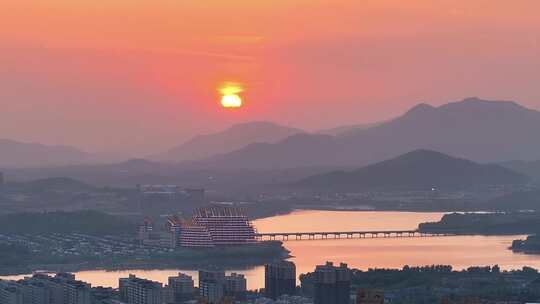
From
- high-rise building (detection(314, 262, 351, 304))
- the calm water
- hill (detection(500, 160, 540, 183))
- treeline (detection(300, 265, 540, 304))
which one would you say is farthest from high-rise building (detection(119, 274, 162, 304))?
hill (detection(500, 160, 540, 183))

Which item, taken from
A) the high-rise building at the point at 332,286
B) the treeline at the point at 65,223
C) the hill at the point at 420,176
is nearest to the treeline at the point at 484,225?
the treeline at the point at 65,223

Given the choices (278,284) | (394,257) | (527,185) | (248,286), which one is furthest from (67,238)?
(527,185)

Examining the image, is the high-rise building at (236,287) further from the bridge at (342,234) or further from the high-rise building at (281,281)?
the bridge at (342,234)

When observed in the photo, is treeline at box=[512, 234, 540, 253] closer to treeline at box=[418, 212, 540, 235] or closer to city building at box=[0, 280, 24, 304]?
treeline at box=[418, 212, 540, 235]

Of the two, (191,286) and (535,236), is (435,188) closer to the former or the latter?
(535,236)

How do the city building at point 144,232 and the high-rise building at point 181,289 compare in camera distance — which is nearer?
the high-rise building at point 181,289

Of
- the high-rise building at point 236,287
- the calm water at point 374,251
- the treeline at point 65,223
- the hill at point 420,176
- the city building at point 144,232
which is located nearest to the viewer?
the high-rise building at point 236,287

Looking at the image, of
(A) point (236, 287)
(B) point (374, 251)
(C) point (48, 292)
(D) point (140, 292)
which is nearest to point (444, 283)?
(A) point (236, 287)
